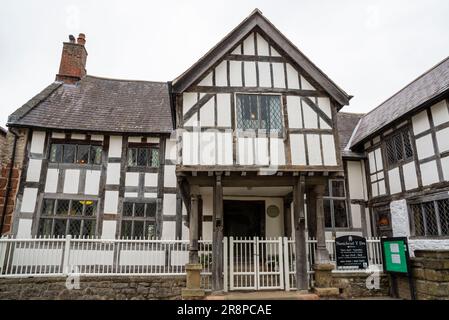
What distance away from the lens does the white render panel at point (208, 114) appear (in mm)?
8781

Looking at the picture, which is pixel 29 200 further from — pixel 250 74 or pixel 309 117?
pixel 309 117

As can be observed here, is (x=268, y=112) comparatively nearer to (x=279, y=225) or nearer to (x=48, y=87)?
(x=279, y=225)

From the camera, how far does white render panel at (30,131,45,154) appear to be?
1141 centimetres

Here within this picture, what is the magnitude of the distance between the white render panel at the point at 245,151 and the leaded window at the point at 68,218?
6.24 m

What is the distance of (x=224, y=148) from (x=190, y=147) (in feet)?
3.09

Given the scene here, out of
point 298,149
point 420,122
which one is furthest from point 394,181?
point 298,149

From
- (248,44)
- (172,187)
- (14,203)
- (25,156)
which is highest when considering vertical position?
(248,44)

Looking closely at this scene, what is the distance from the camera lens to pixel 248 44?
31.5 ft

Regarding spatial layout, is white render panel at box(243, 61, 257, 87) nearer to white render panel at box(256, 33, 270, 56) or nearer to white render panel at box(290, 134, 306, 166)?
white render panel at box(256, 33, 270, 56)

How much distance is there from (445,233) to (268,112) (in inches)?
259

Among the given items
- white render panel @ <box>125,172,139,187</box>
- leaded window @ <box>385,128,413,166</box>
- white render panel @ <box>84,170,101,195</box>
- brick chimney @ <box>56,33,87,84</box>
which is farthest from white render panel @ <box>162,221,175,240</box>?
leaded window @ <box>385,128,413,166</box>

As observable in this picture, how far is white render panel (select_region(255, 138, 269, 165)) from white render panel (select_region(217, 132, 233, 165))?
2.44 ft
